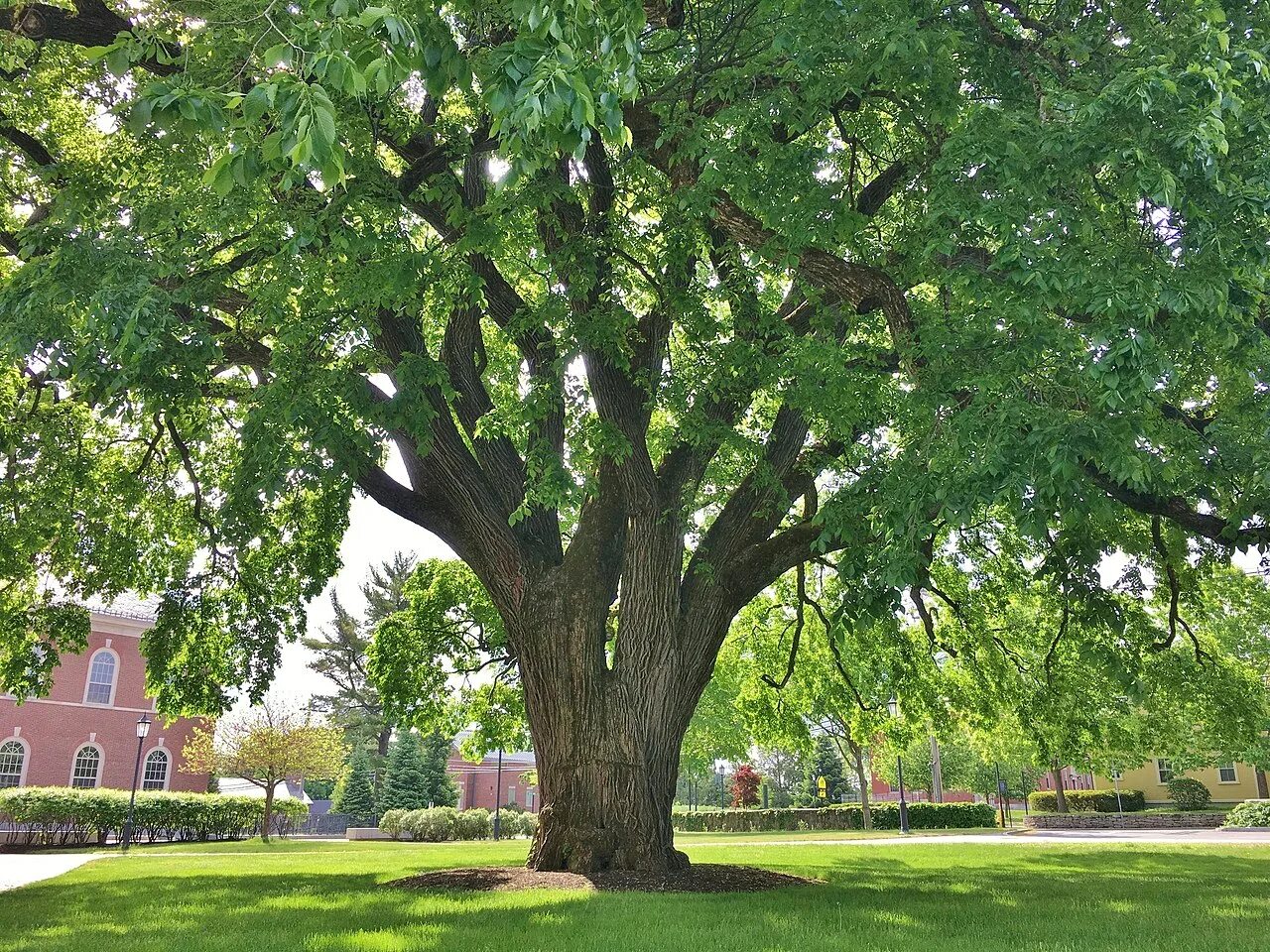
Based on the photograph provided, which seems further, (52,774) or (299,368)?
(52,774)

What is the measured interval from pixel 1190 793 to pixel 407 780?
126 feet

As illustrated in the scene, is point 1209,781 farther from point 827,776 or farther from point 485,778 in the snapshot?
point 485,778

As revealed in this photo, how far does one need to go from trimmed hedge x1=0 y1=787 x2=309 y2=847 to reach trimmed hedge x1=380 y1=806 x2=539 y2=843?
4972mm

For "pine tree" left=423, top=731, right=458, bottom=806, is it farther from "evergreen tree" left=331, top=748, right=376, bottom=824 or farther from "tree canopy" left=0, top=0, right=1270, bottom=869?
"tree canopy" left=0, top=0, right=1270, bottom=869

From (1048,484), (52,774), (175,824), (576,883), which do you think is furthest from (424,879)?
(52,774)

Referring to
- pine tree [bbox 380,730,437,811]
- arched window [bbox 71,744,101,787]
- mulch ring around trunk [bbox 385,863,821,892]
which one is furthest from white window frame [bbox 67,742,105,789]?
mulch ring around trunk [bbox 385,863,821,892]

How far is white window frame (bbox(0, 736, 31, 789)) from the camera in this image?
33.0 m

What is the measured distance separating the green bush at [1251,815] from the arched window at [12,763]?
148 feet

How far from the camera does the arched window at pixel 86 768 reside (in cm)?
3462

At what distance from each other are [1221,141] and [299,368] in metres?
7.36

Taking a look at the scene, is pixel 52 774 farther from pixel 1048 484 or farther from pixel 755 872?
pixel 1048 484

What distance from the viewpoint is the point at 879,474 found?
7.29m

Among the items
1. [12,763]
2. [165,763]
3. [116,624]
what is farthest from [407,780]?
[12,763]

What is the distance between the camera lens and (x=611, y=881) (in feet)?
29.6
